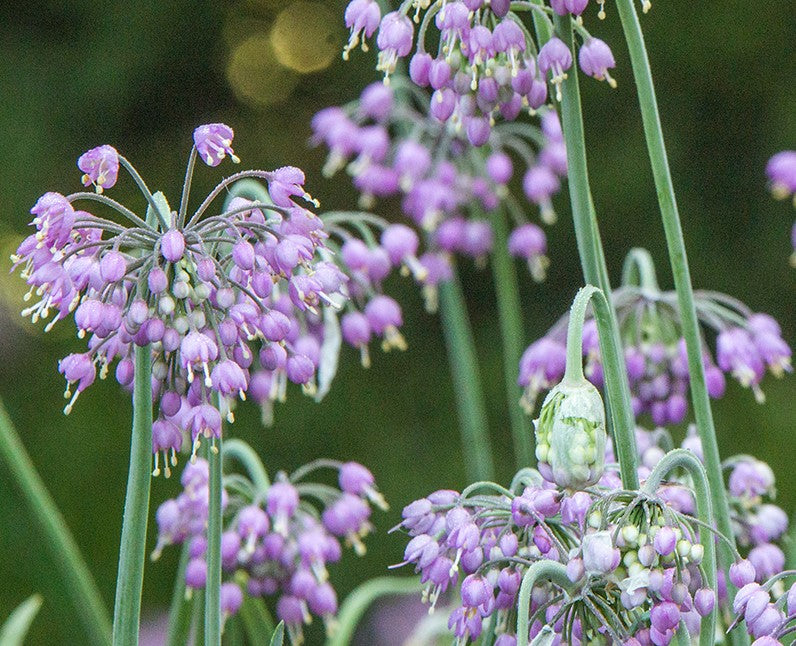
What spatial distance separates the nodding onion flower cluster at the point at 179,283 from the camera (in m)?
1.61

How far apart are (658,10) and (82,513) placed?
3392mm

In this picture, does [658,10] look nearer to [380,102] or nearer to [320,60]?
[320,60]

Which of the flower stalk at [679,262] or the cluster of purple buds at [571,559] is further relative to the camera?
the flower stalk at [679,262]

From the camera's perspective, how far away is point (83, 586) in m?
2.43

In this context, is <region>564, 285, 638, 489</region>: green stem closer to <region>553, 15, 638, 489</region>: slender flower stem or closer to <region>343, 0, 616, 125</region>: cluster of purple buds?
<region>553, 15, 638, 489</region>: slender flower stem

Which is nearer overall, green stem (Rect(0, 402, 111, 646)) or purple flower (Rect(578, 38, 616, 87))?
purple flower (Rect(578, 38, 616, 87))

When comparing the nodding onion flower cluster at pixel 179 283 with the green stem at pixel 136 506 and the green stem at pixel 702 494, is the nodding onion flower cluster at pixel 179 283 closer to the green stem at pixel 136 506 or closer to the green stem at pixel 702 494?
the green stem at pixel 136 506

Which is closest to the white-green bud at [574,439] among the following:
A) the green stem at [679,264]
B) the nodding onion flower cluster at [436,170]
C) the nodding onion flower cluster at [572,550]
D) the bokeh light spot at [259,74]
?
the nodding onion flower cluster at [572,550]

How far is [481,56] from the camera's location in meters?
1.79

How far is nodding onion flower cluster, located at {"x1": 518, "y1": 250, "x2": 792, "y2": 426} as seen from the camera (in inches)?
96.9

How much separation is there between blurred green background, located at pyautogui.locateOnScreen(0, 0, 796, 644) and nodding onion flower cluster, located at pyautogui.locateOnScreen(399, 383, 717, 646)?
3.93 meters

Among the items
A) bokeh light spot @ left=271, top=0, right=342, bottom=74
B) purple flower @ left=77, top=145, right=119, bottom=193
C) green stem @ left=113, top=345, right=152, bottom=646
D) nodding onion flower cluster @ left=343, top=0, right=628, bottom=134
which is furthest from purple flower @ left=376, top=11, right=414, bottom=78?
bokeh light spot @ left=271, top=0, right=342, bottom=74

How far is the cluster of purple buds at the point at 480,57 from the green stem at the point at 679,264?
53 mm

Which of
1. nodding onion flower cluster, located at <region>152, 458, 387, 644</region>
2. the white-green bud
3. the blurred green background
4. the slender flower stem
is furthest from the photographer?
the blurred green background
